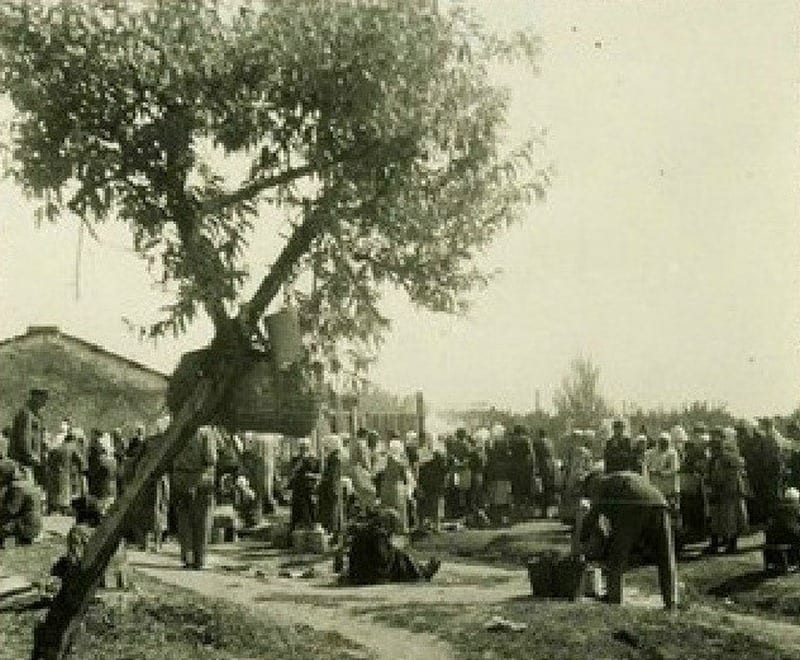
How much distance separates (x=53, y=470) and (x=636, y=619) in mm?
14819

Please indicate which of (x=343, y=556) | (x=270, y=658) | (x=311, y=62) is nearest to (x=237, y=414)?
(x=270, y=658)

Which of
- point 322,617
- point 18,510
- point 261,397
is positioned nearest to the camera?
point 261,397

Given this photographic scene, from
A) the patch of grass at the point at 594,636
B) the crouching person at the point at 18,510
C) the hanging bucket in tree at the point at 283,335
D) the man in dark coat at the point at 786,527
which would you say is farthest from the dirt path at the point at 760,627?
the crouching person at the point at 18,510

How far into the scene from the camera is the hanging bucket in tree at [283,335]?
9352 mm

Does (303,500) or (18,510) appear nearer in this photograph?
(18,510)

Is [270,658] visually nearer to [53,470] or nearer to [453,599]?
[453,599]

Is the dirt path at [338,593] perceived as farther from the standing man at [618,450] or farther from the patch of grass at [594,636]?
the standing man at [618,450]

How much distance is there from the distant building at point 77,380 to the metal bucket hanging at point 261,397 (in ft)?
98.6

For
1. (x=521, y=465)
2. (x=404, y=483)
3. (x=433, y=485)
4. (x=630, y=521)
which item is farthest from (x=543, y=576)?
(x=521, y=465)

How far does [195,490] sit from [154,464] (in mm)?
7286

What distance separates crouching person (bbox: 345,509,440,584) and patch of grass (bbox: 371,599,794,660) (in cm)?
377

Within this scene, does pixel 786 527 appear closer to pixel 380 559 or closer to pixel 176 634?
pixel 380 559

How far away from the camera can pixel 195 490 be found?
16156 millimetres

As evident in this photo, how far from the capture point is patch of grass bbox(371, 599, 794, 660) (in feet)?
33.1
